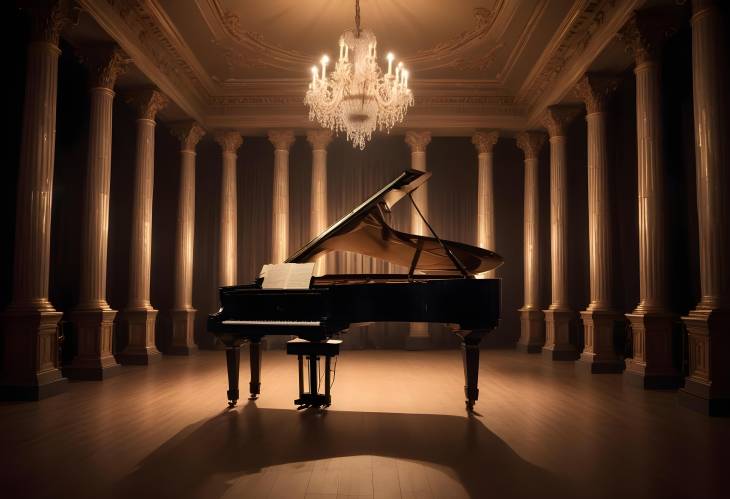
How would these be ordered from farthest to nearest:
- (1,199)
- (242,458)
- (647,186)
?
1. (1,199)
2. (647,186)
3. (242,458)

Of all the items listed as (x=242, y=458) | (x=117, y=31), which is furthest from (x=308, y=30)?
(x=242, y=458)

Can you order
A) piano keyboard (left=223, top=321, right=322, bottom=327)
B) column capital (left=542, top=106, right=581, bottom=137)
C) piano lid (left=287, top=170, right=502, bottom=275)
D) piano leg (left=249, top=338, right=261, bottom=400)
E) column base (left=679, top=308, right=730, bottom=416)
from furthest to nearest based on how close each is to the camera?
column capital (left=542, top=106, right=581, bottom=137)
piano leg (left=249, top=338, right=261, bottom=400)
column base (left=679, top=308, right=730, bottom=416)
piano lid (left=287, top=170, right=502, bottom=275)
piano keyboard (left=223, top=321, right=322, bottom=327)

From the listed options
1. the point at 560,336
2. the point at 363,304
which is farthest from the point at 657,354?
the point at 363,304

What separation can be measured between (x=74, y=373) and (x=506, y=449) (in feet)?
16.9

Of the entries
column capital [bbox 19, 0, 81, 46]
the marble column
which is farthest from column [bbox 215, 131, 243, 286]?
column capital [bbox 19, 0, 81, 46]

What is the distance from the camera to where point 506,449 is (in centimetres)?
334

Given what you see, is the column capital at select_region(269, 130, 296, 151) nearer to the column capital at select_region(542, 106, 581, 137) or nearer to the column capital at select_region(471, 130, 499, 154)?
the column capital at select_region(471, 130, 499, 154)

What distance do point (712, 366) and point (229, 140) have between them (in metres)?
8.44

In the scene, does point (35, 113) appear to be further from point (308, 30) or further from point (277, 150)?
point (277, 150)

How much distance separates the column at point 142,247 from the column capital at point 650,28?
628 cm

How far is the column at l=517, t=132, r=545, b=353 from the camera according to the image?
10000 millimetres

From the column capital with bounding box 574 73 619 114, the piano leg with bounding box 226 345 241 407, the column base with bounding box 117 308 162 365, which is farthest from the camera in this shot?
the column base with bounding box 117 308 162 365

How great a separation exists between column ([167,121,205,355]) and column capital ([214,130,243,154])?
0.50 m

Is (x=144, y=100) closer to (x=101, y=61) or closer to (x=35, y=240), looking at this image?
(x=101, y=61)
